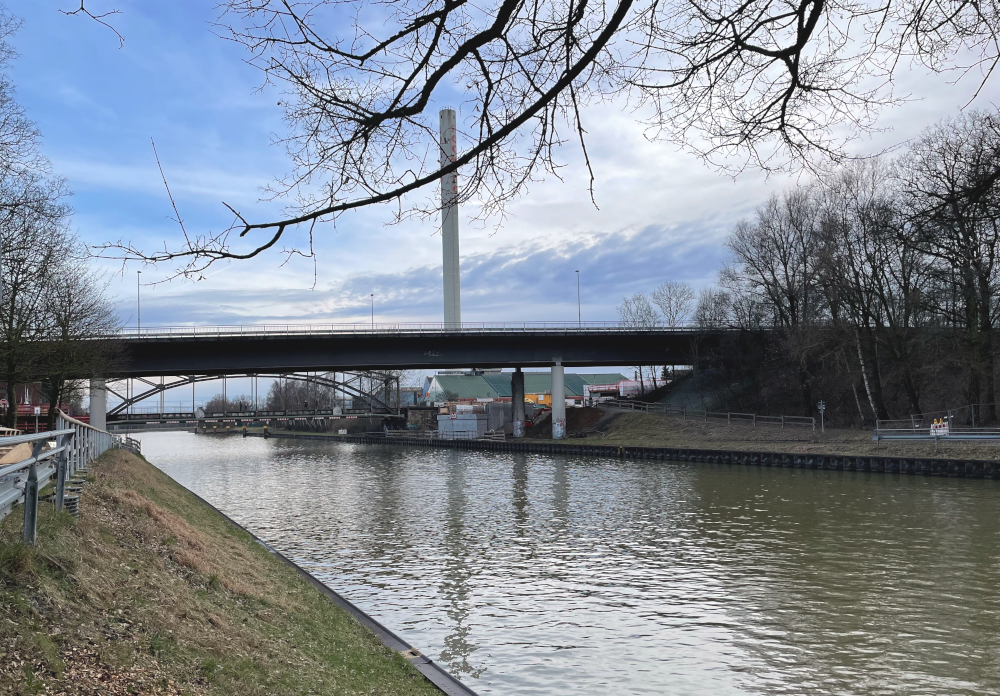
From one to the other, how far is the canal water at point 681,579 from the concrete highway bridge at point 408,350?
915 inches

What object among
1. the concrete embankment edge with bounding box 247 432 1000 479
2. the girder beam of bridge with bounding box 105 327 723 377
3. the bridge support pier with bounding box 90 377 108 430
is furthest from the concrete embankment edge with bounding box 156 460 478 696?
the bridge support pier with bounding box 90 377 108 430

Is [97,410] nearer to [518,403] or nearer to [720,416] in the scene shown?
[518,403]

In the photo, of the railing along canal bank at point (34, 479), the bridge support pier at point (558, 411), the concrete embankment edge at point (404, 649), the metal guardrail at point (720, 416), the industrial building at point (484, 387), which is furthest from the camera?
the industrial building at point (484, 387)

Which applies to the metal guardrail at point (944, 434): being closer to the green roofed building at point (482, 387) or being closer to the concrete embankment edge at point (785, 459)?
the concrete embankment edge at point (785, 459)

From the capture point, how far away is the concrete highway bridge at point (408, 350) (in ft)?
175

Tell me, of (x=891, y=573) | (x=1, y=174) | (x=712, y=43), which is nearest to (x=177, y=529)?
(x=1, y=174)

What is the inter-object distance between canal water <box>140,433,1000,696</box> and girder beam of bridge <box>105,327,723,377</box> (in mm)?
23364

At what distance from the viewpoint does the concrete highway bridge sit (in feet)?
175

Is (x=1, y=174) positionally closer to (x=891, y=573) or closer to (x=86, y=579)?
(x=86, y=579)

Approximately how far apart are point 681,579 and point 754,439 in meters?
35.7

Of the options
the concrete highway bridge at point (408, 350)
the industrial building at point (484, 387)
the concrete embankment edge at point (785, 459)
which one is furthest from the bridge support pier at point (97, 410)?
the industrial building at point (484, 387)

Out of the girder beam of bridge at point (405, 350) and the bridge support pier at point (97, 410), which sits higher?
the girder beam of bridge at point (405, 350)

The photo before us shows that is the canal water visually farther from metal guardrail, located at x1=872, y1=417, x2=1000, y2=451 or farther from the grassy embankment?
metal guardrail, located at x1=872, y1=417, x2=1000, y2=451

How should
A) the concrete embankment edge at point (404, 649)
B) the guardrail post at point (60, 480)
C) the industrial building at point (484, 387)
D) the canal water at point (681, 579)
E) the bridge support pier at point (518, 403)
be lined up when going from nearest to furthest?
the concrete embankment edge at point (404, 649)
the guardrail post at point (60, 480)
the canal water at point (681, 579)
the bridge support pier at point (518, 403)
the industrial building at point (484, 387)
